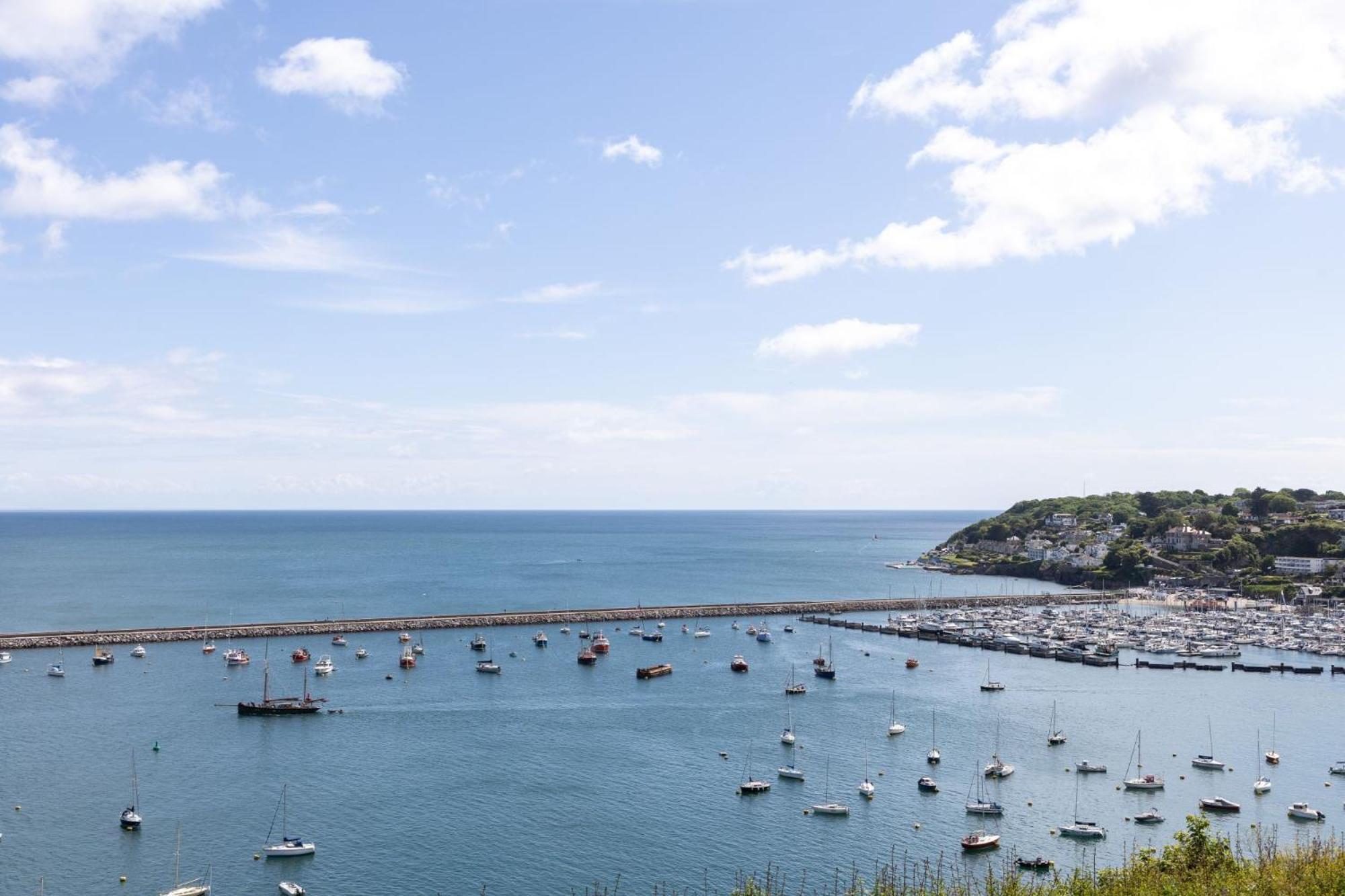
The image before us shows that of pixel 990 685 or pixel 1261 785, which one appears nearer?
pixel 1261 785

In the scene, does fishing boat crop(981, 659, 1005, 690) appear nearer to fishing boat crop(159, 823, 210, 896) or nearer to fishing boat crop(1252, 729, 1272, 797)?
fishing boat crop(1252, 729, 1272, 797)

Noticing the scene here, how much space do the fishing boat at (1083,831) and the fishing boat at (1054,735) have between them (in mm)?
15637

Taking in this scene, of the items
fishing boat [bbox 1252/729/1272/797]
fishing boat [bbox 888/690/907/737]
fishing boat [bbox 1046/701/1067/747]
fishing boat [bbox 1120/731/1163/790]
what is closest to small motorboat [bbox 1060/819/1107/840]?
fishing boat [bbox 1120/731/1163/790]

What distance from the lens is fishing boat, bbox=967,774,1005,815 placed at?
50.5m

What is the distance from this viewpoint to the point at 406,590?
158 m

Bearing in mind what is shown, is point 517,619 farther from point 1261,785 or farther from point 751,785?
point 1261,785

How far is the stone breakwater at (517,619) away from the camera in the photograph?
3898 inches

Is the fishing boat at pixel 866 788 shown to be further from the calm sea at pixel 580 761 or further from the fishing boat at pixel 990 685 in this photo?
the fishing boat at pixel 990 685

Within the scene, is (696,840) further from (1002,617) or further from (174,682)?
(1002,617)

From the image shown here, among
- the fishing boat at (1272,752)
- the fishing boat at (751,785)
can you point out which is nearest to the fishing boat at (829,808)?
the fishing boat at (751,785)

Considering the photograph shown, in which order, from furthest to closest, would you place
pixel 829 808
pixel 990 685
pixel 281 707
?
pixel 990 685, pixel 281 707, pixel 829 808

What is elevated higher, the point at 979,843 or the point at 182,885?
the point at 979,843

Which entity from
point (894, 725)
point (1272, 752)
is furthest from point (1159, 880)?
point (1272, 752)

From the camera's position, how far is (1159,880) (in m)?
35.2
